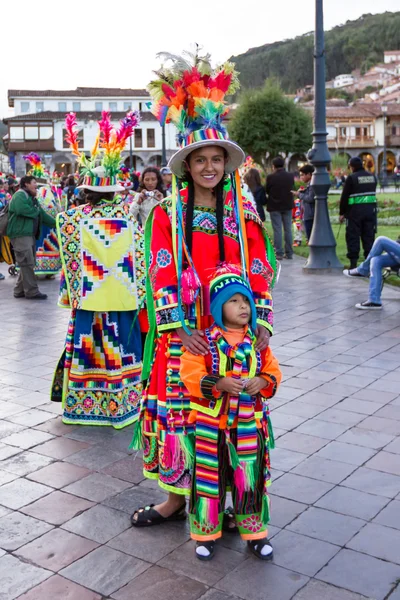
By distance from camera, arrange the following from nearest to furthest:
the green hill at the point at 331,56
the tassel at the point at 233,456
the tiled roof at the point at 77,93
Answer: the tassel at the point at 233,456
the tiled roof at the point at 77,93
the green hill at the point at 331,56

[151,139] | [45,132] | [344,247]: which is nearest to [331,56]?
[151,139]

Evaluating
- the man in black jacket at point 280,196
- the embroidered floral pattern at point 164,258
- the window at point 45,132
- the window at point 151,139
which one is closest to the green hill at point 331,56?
the window at point 151,139

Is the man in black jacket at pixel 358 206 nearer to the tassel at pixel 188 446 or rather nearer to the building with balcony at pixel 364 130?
the tassel at pixel 188 446

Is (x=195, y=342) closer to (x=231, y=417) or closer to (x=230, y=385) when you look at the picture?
(x=230, y=385)

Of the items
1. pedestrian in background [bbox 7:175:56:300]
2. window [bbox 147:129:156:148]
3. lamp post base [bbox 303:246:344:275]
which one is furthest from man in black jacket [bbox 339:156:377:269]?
window [bbox 147:129:156:148]

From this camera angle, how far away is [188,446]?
3152mm

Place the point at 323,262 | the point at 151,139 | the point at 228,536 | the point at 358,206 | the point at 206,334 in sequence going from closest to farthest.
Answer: the point at 206,334 → the point at 228,536 → the point at 358,206 → the point at 323,262 → the point at 151,139

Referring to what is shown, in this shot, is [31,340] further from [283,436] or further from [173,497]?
[173,497]

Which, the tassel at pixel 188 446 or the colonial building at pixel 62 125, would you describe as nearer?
the tassel at pixel 188 446

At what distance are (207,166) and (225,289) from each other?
1.87 ft

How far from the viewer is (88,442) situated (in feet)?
15.1

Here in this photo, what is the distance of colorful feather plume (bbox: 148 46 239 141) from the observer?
10.3 ft

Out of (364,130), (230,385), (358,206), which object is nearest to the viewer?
(230,385)

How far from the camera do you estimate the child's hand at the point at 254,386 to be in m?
2.98
